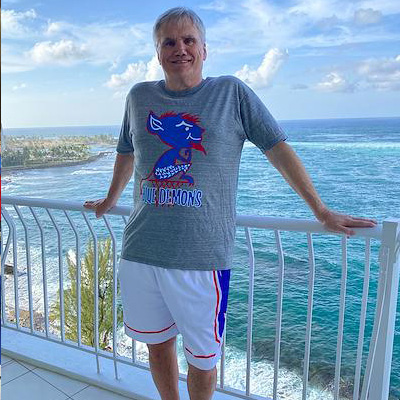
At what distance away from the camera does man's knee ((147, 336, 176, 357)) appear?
5.48 feet

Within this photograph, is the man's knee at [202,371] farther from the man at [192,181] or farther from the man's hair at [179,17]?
the man's hair at [179,17]

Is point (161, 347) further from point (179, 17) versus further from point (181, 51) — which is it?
point (179, 17)

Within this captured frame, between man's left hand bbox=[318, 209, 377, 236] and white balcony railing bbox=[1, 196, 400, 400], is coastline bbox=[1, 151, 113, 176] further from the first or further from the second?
man's left hand bbox=[318, 209, 377, 236]

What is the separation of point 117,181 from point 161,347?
0.69 meters

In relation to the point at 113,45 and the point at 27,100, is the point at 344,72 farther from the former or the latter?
the point at 27,100

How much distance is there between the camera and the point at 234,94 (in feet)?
4.71

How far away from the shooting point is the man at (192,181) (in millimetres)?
1424

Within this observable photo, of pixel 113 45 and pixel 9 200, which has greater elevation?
pixel 113 45

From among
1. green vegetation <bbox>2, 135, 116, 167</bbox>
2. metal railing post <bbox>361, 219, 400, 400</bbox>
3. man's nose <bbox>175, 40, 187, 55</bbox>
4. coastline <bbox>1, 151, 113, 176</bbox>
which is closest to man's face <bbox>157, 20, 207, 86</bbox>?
man's nose <bbox>175, 40, 187, 55</bbox>

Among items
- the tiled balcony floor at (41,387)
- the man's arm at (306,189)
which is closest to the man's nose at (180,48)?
the man's arm at (306,189)

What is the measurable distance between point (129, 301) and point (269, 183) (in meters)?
31.3

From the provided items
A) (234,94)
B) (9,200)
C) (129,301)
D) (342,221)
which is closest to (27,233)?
(9,200)

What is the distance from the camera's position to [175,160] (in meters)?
1.43

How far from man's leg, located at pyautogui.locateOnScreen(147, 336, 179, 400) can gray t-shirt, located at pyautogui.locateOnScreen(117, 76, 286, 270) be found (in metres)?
0.40
